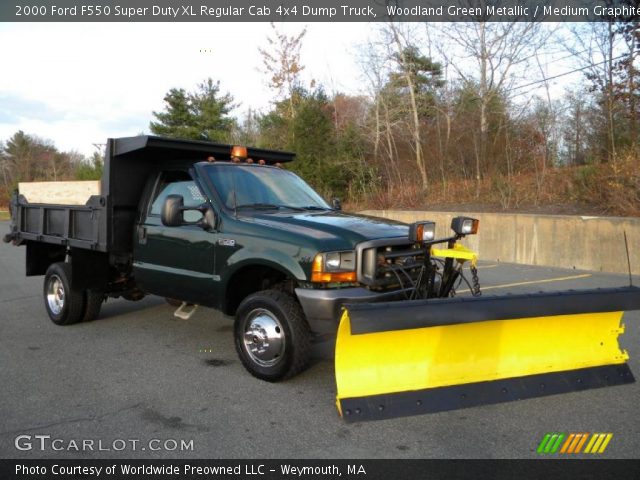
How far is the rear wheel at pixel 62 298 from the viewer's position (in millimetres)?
6320

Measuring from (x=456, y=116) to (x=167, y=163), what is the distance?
18.6 meters

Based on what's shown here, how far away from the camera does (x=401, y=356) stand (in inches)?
150

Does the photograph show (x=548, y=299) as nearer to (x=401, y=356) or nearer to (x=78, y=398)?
(x=401, y=356)

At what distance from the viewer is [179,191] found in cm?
554

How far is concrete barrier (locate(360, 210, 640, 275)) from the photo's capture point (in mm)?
11078

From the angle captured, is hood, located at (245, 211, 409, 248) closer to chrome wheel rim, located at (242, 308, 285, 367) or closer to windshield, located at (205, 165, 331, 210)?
windshield, located at (205, 165, 331, 210)

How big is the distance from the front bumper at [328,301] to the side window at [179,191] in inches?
66.7

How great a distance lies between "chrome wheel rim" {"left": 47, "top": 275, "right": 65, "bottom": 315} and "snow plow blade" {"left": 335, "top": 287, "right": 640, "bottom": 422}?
437 cm

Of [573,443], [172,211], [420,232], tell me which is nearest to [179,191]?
[172,211]

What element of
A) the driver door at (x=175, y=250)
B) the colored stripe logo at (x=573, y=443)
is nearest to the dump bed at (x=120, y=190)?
the driver door at (x=175, y=250)

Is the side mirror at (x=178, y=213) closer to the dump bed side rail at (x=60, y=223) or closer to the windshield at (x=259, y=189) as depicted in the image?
the windshield at (x=259, y=189)

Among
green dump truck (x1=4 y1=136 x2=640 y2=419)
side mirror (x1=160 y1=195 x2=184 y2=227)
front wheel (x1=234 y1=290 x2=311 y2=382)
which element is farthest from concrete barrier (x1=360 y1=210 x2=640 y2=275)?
side mirror (x1=160 y1=195 x2=184 y2=227)

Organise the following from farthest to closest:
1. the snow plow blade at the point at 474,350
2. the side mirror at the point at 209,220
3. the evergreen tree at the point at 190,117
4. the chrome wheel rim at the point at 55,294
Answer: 1. the evergreen tree at the point at 190,117
2. the chrome wheel rim at the point at 55,294
3. the side mirror at the point at 209,220
4. the snow plow blade at the point at 474,350

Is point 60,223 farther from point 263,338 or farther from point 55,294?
point 263,338
